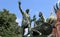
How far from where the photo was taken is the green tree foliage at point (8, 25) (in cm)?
4097

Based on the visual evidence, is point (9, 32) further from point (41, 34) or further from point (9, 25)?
point (41, 34)

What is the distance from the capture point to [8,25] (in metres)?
42.7

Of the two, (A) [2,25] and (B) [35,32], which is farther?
(A) [2,25]

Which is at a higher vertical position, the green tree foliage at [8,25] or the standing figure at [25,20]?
the standing figure at [25,20]

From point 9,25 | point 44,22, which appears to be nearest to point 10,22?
point 9,25

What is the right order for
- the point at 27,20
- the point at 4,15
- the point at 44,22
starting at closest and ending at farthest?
1. the point at 27,20
2. the point at 44,22
3. the point at 4,15

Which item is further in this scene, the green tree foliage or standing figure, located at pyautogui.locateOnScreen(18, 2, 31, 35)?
the green tree foliage

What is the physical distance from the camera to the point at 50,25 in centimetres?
1575

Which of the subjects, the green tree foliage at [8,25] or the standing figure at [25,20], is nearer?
the standing figure at [25,20]

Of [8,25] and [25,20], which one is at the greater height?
Result: [25,20]

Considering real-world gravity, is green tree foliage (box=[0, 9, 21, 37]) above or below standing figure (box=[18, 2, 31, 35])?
below

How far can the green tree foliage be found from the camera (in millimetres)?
40969

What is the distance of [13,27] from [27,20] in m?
28.0

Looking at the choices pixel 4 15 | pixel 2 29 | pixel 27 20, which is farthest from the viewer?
pixel 4 15
